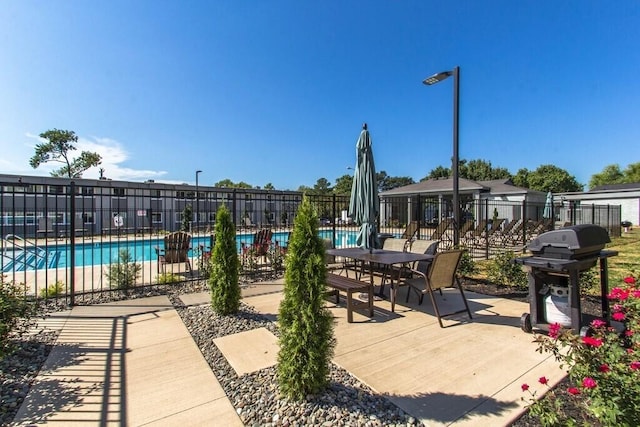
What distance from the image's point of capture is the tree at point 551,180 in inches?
1761

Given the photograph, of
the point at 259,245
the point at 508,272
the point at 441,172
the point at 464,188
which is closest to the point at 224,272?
the point at 259,245

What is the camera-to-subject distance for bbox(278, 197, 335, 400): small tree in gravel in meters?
2.22

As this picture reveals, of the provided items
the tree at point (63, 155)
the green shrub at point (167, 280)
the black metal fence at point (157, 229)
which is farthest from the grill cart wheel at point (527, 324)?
the tree at point (63, 155)

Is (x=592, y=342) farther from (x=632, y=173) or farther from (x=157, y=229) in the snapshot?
(x=632, y=173)

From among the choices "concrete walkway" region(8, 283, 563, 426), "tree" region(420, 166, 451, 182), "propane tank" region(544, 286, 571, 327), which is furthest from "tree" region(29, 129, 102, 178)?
"tree" region(420, 166, 451, 182)

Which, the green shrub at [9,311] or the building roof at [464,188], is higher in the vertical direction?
the building roof at [464,188]

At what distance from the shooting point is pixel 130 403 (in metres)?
2.33

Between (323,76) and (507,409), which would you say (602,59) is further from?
(507,409)

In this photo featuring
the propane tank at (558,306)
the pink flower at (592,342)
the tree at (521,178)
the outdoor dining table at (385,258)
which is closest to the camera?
the pink flower at (592,342)

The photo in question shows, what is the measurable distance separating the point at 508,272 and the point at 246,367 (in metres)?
5.38

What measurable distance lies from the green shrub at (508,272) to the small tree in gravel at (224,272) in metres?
5.06

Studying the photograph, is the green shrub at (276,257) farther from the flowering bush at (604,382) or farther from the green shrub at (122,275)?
the flowering bush at (604,382)

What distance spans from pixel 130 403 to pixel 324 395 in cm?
156

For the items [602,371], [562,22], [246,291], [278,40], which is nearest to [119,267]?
[246,291]
